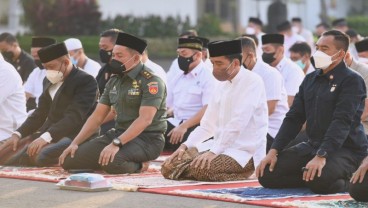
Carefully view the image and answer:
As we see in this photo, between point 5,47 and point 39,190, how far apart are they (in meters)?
6.99

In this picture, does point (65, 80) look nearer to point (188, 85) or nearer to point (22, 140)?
point (22, 140)

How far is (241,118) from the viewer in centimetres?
964

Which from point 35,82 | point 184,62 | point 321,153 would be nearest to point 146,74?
point 321,153

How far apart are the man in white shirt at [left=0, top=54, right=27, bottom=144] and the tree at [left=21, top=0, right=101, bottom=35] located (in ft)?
71.8

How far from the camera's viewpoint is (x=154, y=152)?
34.4 feet

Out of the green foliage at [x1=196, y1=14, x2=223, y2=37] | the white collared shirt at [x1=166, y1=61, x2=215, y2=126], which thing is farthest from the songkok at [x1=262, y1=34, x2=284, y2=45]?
the green foliage at [x1=196, y1=14, x2=223, y2=37]

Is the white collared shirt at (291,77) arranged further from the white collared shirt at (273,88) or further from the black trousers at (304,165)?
the black trousers at (304,165)

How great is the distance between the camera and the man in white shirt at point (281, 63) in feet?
43.9

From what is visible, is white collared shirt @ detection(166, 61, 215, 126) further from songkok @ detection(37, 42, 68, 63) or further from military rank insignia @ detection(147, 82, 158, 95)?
military rank insignia @ detection(147, 82, 158, 95)

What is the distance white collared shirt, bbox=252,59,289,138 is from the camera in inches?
460

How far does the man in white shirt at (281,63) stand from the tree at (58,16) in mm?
20542

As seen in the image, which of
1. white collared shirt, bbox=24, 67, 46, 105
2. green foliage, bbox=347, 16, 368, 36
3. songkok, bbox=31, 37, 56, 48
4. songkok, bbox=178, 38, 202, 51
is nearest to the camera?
songkok, bbox=178, 38, 202, 51

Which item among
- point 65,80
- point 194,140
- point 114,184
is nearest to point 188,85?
point 65,80

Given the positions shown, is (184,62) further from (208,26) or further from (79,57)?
(208,26)
